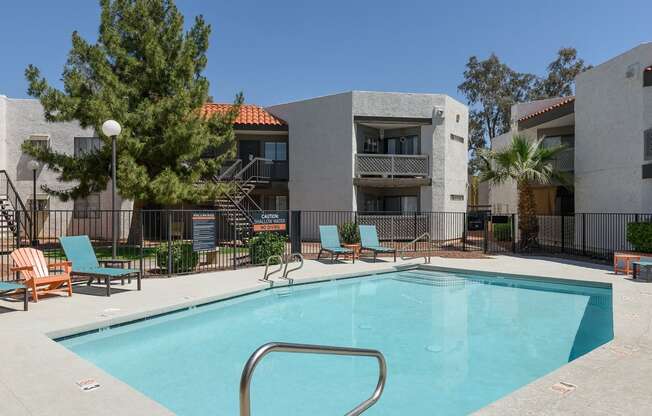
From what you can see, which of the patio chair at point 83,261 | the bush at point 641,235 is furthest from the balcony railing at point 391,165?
the patio chair at point 83,261

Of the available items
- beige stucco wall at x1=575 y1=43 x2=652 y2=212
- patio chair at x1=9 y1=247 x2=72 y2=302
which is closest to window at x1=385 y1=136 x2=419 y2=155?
beige stucco wall at x1=575 y1=43 x2=652 y2=212

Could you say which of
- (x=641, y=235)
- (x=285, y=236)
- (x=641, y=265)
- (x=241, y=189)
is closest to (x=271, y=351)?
(x=641, y=265)

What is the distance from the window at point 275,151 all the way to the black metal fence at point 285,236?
407 centimetres

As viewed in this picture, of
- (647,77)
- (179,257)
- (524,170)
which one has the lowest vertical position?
(179,257)

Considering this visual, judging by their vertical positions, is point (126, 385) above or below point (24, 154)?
below

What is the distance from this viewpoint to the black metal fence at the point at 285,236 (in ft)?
40.6

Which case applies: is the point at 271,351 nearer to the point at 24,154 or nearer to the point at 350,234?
the point at 350,234

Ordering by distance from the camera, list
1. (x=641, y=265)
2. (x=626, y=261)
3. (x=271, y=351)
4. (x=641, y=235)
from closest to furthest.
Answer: (x=271, y=351) → (x=641, y=265) → (x=626, y=261) → (x=641, y=235)

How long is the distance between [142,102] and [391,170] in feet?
42.1

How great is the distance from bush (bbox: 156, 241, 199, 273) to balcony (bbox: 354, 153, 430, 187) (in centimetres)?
1218

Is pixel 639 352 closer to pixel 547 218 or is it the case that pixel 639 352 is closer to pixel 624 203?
pixel 624 203

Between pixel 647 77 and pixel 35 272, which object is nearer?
pixel 35 272

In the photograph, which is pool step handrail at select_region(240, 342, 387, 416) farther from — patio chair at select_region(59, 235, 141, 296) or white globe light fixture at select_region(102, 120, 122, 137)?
white globe light fixture at select_region(102, 120, 122, 137)

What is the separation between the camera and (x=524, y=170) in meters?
17.5
